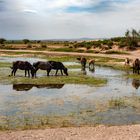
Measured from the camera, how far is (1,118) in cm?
1691

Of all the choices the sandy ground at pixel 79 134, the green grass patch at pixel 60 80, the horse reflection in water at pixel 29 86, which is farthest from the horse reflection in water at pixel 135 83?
the sandy ground at pixel 79 134

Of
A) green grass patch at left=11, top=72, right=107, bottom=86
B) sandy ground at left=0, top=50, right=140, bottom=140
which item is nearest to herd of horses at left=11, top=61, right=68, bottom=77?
green grass patch at left=11, top=72, right=107, bottom=86

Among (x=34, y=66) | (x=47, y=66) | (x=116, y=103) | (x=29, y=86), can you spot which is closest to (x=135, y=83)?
(x=47, y=66)

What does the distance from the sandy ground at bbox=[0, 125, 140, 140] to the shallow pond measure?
122 centimetres

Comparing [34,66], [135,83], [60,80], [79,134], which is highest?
[34,66]

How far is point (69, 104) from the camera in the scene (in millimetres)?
20438

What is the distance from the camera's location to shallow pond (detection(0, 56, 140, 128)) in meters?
17.1

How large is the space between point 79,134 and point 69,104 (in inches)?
235

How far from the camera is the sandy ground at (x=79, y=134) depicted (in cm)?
1405

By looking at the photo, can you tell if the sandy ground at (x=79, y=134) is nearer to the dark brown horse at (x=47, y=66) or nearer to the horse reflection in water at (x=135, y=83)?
the horse reflection in water at (x=135, y=83)

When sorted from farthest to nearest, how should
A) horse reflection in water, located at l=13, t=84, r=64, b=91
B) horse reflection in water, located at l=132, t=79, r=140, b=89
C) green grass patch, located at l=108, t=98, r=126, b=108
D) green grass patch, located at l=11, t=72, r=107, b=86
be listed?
green grass patch, located at l=11, t=72, r=107, b=86 → horse reflection in water, located at l=132, t=79, r=140, b=89 → horse reflection in water, located at l=13, t=84, r=64, b=91 → green grass patch, located at l=108, t=98, r=126, b=108

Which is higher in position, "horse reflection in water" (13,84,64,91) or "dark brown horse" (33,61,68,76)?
"dark brown horse" (33,61,68,76)

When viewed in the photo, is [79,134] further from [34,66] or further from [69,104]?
[34,66]

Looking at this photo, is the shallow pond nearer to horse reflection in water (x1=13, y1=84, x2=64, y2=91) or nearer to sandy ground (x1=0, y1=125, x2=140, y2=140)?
horse reflection in water (x1=13, y1=84, x2=64, y2=91)
